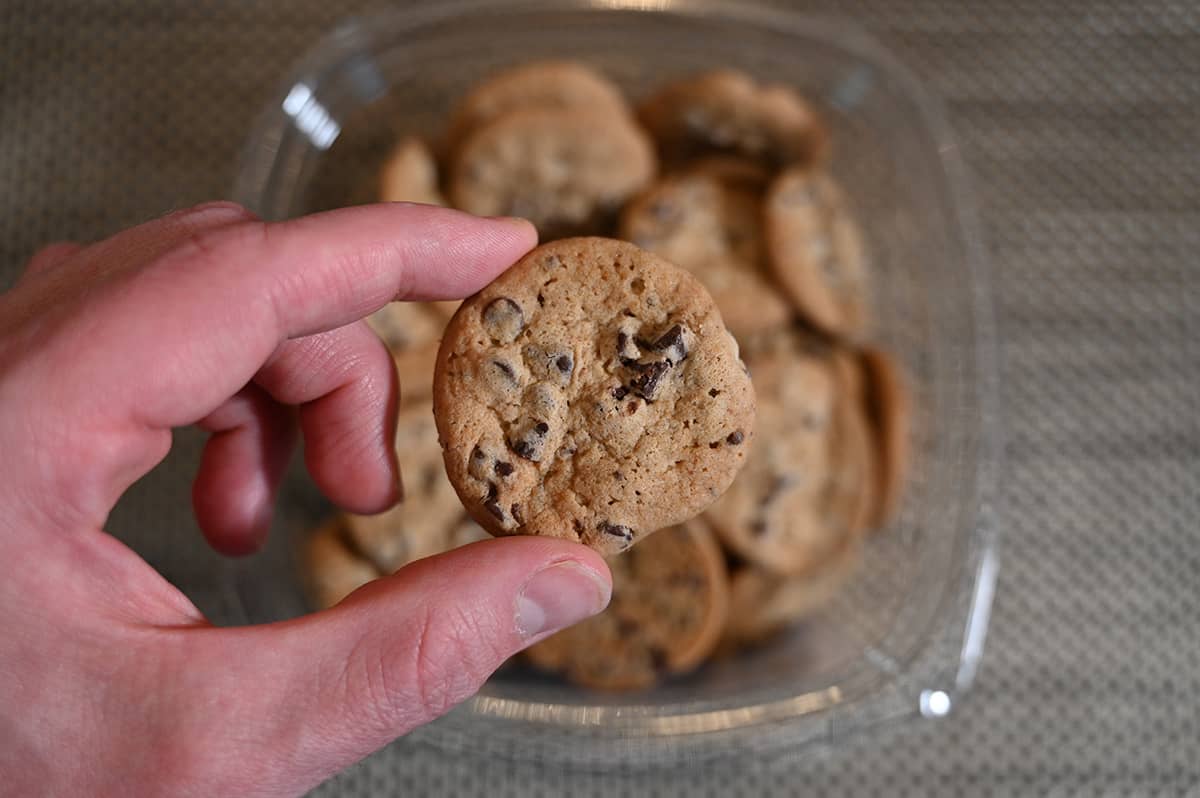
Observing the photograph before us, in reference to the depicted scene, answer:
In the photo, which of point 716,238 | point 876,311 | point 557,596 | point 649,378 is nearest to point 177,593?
point 557,596

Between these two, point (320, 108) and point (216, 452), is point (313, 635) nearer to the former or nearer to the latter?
point (216, 452)

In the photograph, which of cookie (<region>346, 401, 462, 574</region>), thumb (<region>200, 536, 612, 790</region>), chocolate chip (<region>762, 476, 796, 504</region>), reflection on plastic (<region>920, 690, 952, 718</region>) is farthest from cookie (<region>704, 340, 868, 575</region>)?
thumb (<region>200, 536, 612, 790</region>)

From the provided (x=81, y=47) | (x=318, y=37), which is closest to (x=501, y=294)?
(x=318, y=37)

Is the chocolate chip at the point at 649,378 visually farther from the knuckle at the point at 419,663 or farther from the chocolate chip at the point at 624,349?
the knuckle at the point at 419,663

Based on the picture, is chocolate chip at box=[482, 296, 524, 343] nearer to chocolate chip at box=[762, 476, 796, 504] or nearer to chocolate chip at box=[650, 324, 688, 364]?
chocolate chip at box=[650, 324, 688, 364]

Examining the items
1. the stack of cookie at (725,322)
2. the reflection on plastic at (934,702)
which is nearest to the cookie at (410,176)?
the stack of cookie at (725,322)
